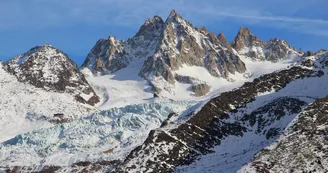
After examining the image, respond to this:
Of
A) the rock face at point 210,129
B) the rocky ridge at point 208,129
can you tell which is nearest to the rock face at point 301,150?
the rocky ridge at point 208,129

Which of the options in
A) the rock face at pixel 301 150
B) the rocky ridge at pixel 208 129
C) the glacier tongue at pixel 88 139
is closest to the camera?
the rock face at pixel 301 150

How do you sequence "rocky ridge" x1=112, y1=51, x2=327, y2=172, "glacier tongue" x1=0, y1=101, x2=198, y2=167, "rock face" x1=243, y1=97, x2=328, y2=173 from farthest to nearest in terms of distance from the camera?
1. "glacier tongue" x1=0, y1=101, x2=198, y2=167
2. "rocky ridge" x1=112, y1=51, x2=327, y2=172
3. "rock face" x1=243, y1=97, x2=328, y2=173

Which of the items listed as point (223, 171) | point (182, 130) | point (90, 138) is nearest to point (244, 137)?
point (182, 130)

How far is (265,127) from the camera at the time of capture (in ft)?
329

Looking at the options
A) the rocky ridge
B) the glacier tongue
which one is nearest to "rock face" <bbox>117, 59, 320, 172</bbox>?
the rocky ridge

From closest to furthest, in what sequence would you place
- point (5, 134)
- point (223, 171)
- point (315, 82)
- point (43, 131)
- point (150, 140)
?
point (223, 171) < point (150, 140) < point (315, 82) < point (43, 131) < point (5, 134)

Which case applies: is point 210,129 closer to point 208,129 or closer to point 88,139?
point 208,129

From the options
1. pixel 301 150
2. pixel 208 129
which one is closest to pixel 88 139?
pixel 208 129

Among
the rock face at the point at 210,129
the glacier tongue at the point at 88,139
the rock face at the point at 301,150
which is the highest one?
the glacier tongue at the point at 88,139

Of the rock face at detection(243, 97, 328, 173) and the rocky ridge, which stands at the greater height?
the rocky ridge

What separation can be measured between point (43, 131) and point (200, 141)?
251ft

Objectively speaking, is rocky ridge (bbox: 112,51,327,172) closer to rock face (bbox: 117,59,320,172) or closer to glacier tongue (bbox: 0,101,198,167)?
rock face (bbox: 117,59,320,172)

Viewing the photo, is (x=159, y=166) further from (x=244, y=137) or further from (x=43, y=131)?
(x=43, y=131)

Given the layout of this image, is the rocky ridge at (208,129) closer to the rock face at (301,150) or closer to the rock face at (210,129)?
the rock face at (210,129)
